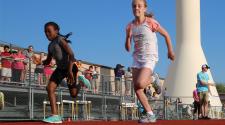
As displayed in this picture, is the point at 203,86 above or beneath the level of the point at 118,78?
beneath

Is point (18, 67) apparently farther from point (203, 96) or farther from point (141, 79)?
point (141, 79)

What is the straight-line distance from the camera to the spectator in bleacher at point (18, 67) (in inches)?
581

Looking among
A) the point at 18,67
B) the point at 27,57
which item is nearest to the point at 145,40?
the point at 18,67

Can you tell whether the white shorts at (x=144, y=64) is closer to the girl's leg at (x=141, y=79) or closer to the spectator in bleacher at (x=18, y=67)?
the girl's leg at (x=141, y=79)

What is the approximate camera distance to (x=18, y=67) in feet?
48.4

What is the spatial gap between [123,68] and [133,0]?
42.2 feet

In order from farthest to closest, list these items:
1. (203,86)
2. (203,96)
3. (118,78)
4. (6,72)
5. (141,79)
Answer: (118,78), (6,72), (203,96), (203,86), (141,79)

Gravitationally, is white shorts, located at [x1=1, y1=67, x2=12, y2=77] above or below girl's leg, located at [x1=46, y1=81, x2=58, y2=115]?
above

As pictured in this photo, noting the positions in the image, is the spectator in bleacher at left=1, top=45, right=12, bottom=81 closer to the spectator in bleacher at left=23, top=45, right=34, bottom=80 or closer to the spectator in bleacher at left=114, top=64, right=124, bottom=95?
the spectator in bleacher at left=23, top=45, right=34, bottom=80

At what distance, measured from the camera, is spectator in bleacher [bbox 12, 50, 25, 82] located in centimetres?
1475

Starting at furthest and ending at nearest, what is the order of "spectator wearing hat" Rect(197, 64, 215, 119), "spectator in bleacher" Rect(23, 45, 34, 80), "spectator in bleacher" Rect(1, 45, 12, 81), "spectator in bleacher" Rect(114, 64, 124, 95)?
"spectator in bleacher" Rect(114, 64, 124, 95)
"spectator in bleacher" Rect(23, 45, 34, 80)
"spectator in bleacher" Rect(1, 45, 12, 81)
"spectator wearing hat" Rect(197, 64, 215, 119)

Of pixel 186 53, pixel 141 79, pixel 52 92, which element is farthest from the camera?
pixel 186 53

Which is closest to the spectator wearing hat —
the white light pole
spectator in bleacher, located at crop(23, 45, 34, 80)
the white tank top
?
spectator in bleacher, located at crop(23, 45, 34, 80)

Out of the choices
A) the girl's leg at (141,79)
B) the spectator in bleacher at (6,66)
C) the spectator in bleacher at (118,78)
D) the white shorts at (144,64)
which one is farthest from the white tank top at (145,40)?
the spectator in bleacher at (118,78)
